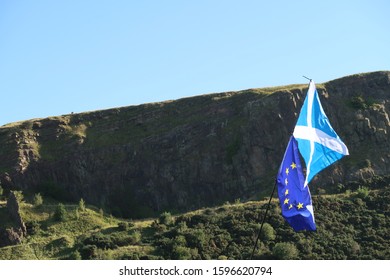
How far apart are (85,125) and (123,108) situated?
5.94 m

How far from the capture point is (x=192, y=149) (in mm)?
75625

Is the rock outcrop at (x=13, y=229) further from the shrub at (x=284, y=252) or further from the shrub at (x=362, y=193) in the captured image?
the shrub at (x=362, y=193)

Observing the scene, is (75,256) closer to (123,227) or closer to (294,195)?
(123,227)

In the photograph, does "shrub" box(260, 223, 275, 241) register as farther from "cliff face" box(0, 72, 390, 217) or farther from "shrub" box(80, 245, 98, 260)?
"shrub" box(80, 245, 98, 260)

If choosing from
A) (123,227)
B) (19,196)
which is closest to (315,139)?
(123,227)

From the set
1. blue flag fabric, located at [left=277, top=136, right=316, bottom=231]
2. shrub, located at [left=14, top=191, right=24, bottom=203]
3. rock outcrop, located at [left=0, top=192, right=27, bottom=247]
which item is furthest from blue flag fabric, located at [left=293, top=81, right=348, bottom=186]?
shrub, located at [left=14, top=191, right=24, bottom=203]

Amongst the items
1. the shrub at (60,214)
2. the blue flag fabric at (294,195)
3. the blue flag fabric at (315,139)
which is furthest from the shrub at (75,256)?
the blue flag fabric at (315,139)

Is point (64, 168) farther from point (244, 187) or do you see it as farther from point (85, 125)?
point (244, 187)

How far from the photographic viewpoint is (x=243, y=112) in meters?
77.6

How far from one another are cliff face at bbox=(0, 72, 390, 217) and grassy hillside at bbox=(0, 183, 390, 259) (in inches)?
313

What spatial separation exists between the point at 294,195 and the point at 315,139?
6.37 feet

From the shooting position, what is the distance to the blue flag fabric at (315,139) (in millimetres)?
18500
